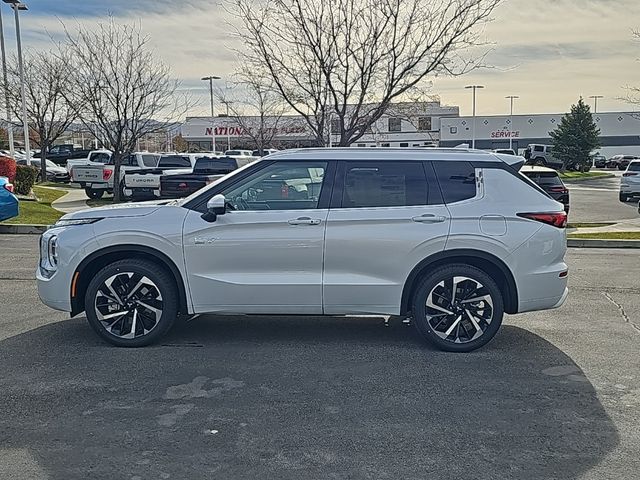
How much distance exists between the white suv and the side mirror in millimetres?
20

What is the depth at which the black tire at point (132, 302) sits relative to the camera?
596 cm

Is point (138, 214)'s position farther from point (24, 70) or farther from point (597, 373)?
point (24, 70)

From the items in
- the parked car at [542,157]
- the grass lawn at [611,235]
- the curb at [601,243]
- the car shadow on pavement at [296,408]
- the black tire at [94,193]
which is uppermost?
the parked car at [542,157]

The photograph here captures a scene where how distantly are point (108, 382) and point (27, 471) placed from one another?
56.6 inches

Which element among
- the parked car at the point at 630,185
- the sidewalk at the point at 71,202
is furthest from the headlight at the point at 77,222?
the parked car at the point at 630,185

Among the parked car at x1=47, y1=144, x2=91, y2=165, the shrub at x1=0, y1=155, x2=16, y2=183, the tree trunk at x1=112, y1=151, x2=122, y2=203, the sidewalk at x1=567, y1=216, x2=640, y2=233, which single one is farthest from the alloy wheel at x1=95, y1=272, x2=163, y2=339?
the parked car at x1=47, y1=144, x2=91, y2=165

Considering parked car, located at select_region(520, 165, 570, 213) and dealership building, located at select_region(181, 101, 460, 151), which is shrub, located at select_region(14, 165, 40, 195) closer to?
dealership building, located at select_region(181, 101, 460, 151)

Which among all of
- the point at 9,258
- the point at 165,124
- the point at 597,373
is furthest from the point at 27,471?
the point at 165,124

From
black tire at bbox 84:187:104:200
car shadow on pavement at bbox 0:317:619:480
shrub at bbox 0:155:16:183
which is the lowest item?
car shadow on pavement at bbox 0:317:619:480

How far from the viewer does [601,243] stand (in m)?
13.6

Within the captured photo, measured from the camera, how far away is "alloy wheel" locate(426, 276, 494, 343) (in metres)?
5.94

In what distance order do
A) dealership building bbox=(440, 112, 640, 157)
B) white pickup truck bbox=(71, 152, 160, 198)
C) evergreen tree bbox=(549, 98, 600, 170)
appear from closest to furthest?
white pickup truck bbox=(71, 152, 160, 198)
evergreen tree bbox=(549, 98, 600, 170)
dealership building bbox=(440, 112, 640, 157)

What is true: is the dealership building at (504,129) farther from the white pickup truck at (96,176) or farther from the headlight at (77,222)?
the headlight at (77,222)

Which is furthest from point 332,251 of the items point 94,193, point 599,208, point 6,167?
point 94,193
